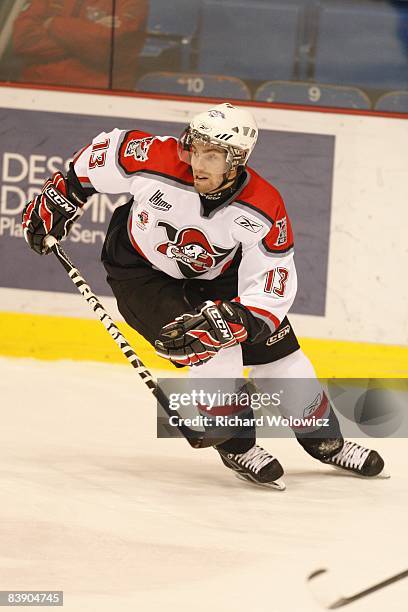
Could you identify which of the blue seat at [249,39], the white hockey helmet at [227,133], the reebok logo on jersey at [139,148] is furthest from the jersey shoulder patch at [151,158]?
the blue seat at [249,39]

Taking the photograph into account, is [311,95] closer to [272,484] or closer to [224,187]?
[224,187]

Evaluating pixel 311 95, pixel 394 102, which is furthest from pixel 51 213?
pixel 394 102

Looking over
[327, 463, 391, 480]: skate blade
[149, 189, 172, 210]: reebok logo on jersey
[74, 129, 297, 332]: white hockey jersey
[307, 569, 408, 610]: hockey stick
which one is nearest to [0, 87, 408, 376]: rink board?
[327, 463, 391, 480]: skate blade

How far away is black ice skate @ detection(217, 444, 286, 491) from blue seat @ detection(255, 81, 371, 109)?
1.80m

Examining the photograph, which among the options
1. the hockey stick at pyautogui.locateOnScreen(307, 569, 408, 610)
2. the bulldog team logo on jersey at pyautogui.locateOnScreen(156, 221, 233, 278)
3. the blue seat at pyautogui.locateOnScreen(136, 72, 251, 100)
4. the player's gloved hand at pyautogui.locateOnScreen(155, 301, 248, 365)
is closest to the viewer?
the hockey stick at pyautogui.locateOnScreen(307, 569, 408, 610)

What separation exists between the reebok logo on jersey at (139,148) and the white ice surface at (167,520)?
84 cm

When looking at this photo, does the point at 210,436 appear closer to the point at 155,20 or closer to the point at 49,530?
the point at 49,530

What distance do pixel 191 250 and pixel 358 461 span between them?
0.75 metres

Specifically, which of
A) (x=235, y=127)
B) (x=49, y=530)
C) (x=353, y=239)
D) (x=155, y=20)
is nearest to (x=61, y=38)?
(x=155, y=20)

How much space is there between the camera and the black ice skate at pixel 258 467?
9.85 feet

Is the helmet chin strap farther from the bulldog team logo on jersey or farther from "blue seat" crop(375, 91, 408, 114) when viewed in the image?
"blue seat" crop(375, 91, 408, 114)

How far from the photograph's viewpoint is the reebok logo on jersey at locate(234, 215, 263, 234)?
113 inches

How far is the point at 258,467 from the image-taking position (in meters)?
3.00

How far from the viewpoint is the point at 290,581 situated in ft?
7.45
